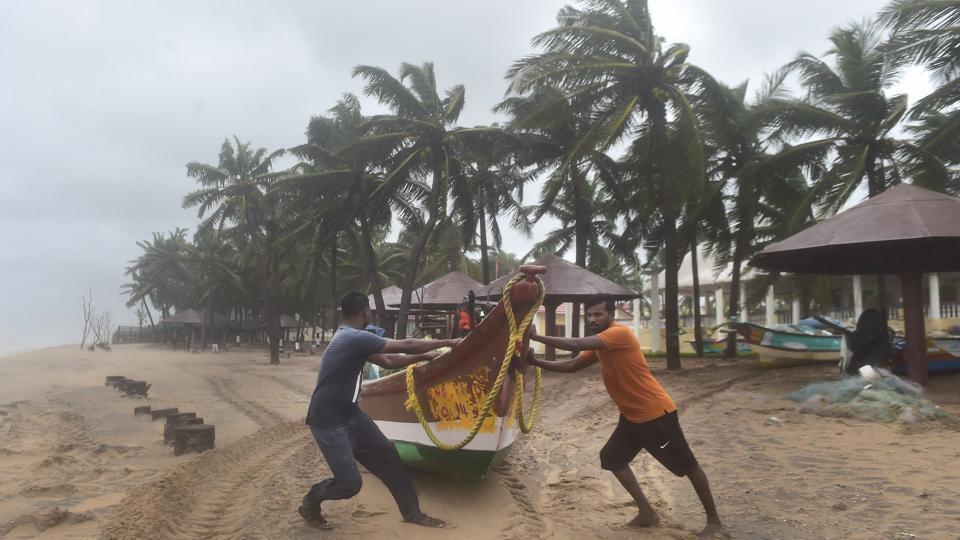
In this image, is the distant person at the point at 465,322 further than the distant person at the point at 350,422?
Yes

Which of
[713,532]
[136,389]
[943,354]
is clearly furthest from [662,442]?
[136,389]

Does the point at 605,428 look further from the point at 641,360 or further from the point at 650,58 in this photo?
Answer: the point at 650,58

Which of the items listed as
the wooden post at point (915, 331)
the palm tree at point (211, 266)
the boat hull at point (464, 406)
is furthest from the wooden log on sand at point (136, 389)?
the palm tree at point (211, 266)

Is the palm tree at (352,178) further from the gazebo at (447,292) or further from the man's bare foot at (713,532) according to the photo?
the man's bare foot at (713,532)

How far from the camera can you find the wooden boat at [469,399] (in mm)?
4832

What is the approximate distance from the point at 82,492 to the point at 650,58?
12.7 metres

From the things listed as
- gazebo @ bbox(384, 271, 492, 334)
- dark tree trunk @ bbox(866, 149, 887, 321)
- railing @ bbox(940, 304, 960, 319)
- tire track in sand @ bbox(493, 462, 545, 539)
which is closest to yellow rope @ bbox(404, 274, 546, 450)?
tire track in sand @ bbox(493, 462, 545, 539)

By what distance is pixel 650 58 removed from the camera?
13805 mm

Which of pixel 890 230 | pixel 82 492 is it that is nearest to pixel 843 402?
pixel 890 230

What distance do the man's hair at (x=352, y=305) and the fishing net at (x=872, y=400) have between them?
268 inches

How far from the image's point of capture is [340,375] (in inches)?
182

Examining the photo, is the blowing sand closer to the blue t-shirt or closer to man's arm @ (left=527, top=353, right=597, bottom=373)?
the blue t-shirt

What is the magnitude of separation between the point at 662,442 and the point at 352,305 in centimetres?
245

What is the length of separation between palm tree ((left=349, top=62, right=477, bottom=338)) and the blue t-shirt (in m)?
14.0
